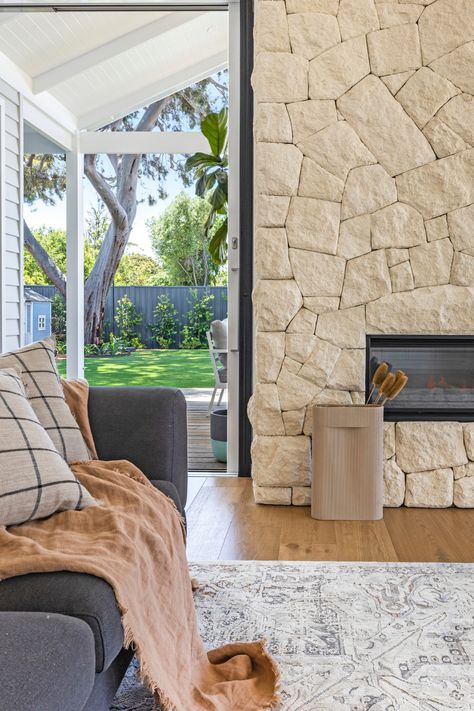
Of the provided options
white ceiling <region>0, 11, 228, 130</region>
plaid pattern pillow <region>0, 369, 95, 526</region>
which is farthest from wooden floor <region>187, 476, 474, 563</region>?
white ceiling <region>0, 11, 228, 130</region>

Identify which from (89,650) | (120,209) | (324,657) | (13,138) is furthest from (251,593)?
(120,209)

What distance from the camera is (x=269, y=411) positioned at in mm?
4133

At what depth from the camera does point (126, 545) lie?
70.7 inches

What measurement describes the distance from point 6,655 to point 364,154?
342cm

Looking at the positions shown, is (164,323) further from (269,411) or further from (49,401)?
(49,401)

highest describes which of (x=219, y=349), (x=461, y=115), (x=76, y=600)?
(x=461, y=115)

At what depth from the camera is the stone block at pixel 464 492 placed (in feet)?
13.4

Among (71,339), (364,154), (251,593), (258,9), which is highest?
(258,9)

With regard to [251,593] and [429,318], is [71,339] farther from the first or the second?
[251,593]

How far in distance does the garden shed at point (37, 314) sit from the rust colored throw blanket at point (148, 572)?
565 cm

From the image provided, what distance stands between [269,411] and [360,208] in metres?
1.14

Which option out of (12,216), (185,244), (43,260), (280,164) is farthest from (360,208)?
(43,260)

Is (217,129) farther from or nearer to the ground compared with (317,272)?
farther from the ground

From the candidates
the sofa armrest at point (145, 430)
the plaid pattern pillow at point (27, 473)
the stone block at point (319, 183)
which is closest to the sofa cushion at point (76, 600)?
the plaid pattern pillow at point (27, 473)
